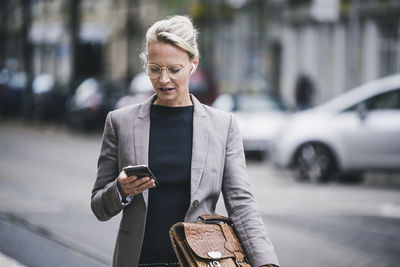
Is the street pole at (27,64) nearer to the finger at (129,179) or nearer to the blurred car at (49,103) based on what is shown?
the blurred car at (49,103)

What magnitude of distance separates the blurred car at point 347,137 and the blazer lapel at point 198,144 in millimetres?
9823

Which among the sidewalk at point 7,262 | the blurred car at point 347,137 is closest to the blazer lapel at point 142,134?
the sidewalk at point 7,262

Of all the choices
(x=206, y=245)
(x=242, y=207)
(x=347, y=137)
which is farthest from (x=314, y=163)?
(x=206, y=245)

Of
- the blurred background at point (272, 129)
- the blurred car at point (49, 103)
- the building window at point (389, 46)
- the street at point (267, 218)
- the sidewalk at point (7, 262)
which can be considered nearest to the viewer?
the sidewalk at point (7, 262)

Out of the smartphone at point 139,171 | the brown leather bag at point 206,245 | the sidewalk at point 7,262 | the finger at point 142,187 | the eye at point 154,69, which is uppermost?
the eye at point 154,69

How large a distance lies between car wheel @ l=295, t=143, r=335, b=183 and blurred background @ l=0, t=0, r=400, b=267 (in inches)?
0.8

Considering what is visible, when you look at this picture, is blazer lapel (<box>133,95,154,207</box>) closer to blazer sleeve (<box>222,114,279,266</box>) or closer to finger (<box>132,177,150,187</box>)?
finger (<box>132,177,150,187</box>)

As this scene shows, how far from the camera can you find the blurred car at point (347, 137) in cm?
1254

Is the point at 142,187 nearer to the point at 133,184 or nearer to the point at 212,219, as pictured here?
the point at 133,184

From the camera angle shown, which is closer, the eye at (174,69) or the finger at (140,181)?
the finger at (140,181)

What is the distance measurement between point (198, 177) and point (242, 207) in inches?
8.7

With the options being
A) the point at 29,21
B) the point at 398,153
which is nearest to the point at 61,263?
the point at 398,153

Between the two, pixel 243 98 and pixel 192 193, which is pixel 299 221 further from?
pixel 243 98

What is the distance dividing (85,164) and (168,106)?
501 inches
